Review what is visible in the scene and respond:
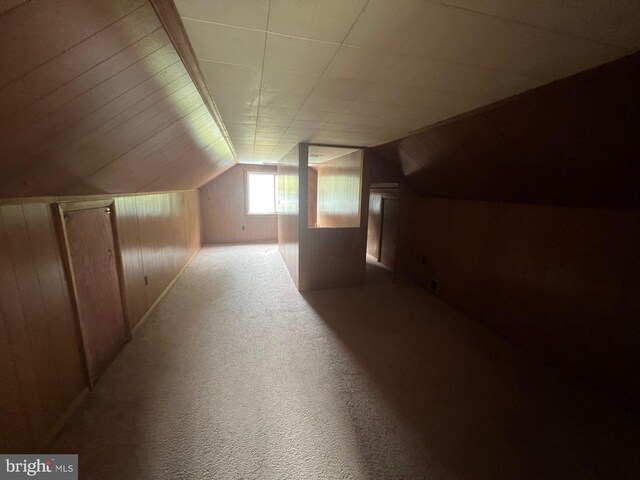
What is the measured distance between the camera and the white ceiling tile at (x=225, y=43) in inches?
39.4

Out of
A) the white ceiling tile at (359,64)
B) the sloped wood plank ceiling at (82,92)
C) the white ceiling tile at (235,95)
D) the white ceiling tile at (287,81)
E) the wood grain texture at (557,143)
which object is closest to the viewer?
the sloped wood plank ceiling at (82,92)

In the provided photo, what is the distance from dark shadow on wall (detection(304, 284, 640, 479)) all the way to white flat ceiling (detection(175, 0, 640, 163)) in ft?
6.71

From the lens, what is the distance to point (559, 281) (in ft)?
6.74

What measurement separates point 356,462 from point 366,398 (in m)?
0.44

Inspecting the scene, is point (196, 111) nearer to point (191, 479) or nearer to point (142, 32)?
point (142, 32)

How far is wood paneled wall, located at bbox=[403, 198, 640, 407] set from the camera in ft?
5.55

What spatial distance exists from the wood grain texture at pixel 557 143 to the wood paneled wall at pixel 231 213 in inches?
189

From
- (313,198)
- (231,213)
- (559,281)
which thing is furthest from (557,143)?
(231,213)

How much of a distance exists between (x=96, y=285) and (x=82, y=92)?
156 cm

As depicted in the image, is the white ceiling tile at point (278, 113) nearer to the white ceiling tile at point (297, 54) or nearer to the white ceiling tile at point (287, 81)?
the white ceiling tile at point (287, 81)

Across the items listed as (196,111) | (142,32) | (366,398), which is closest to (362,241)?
(366,398)

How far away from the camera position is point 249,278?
13.3 feet

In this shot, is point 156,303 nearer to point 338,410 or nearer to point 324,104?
point 338,410

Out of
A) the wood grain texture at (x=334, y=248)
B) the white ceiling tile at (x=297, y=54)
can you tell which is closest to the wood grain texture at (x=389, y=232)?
the wood grain texture at (x=334, y=248)
